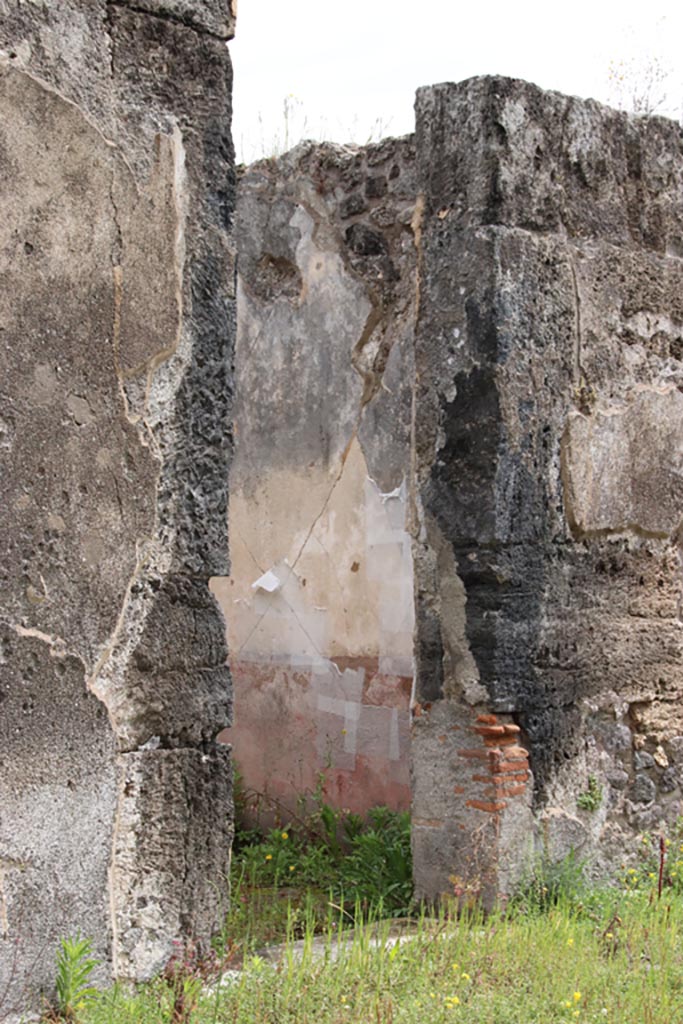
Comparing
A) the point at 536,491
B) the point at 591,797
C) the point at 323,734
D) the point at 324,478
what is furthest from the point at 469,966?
the point at 324,478

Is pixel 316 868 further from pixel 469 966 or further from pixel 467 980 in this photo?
pixel 467 980

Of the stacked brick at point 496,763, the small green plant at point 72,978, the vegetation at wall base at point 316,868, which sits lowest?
the vegetation at wall base at point 316,868

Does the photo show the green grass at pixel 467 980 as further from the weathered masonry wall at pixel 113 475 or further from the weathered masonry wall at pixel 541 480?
the weathered masonry wall at pixel 541 480

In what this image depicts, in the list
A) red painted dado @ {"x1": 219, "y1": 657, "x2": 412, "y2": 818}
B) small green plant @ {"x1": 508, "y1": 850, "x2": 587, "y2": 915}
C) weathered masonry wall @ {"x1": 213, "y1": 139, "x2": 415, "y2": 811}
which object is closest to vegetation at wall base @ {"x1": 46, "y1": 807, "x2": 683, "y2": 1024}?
small green plant @ {"x1": 508, "y1": 850, "x2": 587, "y2": 915}

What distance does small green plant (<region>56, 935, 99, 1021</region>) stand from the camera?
2.70m

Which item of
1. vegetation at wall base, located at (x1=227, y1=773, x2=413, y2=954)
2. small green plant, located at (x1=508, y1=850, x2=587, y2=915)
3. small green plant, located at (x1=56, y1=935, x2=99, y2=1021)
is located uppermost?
small green plant, located at (x1=56, y1=935, x2=99, y2=1021)

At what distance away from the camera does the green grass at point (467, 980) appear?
2.93 m

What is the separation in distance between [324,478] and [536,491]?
6.58 feet

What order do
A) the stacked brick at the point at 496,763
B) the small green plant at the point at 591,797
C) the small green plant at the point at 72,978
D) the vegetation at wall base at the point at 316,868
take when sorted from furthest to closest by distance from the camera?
the vegetation at wall base at the point at 316,868 < the small green plant at the point at 591,797 < the stacked brick at the point at 496,763 < the small green plant at the point at 72,978

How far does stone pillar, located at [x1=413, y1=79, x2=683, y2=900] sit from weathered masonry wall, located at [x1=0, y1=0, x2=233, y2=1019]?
1448 millimetres

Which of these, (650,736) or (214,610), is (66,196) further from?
(650,736)

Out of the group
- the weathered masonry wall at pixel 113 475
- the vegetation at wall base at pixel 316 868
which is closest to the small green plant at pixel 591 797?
the vegetation at wall base at pixel 316 868

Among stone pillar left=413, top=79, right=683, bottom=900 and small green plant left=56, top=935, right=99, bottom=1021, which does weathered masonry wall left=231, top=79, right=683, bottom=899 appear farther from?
small green plant left=56, top=935, right=99, bottom=1021

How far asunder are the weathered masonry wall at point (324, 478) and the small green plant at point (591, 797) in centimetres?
139
